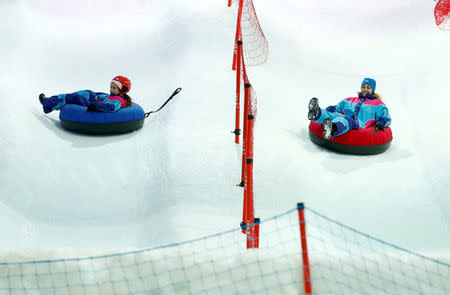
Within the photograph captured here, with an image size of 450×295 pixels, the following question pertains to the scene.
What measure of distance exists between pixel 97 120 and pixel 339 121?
2.39 meters

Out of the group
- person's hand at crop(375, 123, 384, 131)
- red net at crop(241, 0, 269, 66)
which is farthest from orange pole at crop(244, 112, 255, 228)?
red net at crop(241, 0, 269, 66)

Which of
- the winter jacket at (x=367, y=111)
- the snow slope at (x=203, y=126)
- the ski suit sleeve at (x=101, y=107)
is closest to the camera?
the snow slope at (x=203, y=126)

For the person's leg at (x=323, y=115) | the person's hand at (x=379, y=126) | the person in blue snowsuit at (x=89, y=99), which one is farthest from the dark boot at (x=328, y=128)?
the person in blue snowsuit at (x=89, y=99)

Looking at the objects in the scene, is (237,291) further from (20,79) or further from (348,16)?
(348,16)

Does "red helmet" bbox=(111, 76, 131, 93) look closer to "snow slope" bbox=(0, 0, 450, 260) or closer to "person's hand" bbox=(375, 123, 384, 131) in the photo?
"snow slope" bbox=(0, 0, 450, 260)

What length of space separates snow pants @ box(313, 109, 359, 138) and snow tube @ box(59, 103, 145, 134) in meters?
1.89

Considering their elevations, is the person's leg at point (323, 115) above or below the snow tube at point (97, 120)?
above

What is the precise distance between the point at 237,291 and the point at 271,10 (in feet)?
21.2

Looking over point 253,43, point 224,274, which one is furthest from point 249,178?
point 253,43

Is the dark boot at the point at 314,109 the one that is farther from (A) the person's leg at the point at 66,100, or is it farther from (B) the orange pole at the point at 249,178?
(A) the person's leg at the point at 66,100

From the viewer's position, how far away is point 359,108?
6.19 m

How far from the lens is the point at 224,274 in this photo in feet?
11.1

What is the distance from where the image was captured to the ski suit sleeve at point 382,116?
19.9ft

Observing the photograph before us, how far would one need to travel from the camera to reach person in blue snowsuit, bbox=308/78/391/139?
590 centimetres
